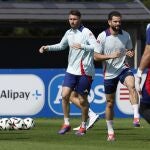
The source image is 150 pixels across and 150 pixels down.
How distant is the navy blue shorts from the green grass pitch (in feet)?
2.65

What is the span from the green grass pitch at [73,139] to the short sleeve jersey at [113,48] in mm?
1150

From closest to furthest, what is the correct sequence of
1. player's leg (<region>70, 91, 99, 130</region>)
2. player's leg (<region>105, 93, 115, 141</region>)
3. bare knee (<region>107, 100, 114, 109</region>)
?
player's leg (<region>105, 93, 115, 141</region>) → bare knee (<region>107, 100, 114, 109</region>) → player's leg (<region>70, 91, 99, 130</region>)

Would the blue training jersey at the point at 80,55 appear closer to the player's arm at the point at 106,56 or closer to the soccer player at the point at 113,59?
the soccer player at the point at 113,59

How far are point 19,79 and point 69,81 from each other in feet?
19.8

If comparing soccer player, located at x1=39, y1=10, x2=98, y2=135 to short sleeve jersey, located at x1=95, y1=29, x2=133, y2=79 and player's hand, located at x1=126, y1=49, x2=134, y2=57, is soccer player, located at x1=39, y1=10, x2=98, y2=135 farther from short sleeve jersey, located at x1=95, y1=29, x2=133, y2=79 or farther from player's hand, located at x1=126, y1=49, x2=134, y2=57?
player's hand, located at x1=126, y1=49, x2=134, y2=57

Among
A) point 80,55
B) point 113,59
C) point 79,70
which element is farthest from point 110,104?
point 80,55

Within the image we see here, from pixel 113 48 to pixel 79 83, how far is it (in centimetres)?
118

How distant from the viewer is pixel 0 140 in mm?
14047

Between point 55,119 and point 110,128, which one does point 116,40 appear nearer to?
point 110,128

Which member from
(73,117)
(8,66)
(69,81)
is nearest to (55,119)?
(73,117)

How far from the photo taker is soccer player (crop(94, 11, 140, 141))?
569 inches

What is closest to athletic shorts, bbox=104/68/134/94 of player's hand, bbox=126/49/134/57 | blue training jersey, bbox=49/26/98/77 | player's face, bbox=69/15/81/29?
player's hand, bbox=126/49/134/57

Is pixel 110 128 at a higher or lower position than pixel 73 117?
higher

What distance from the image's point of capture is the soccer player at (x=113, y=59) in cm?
1445
